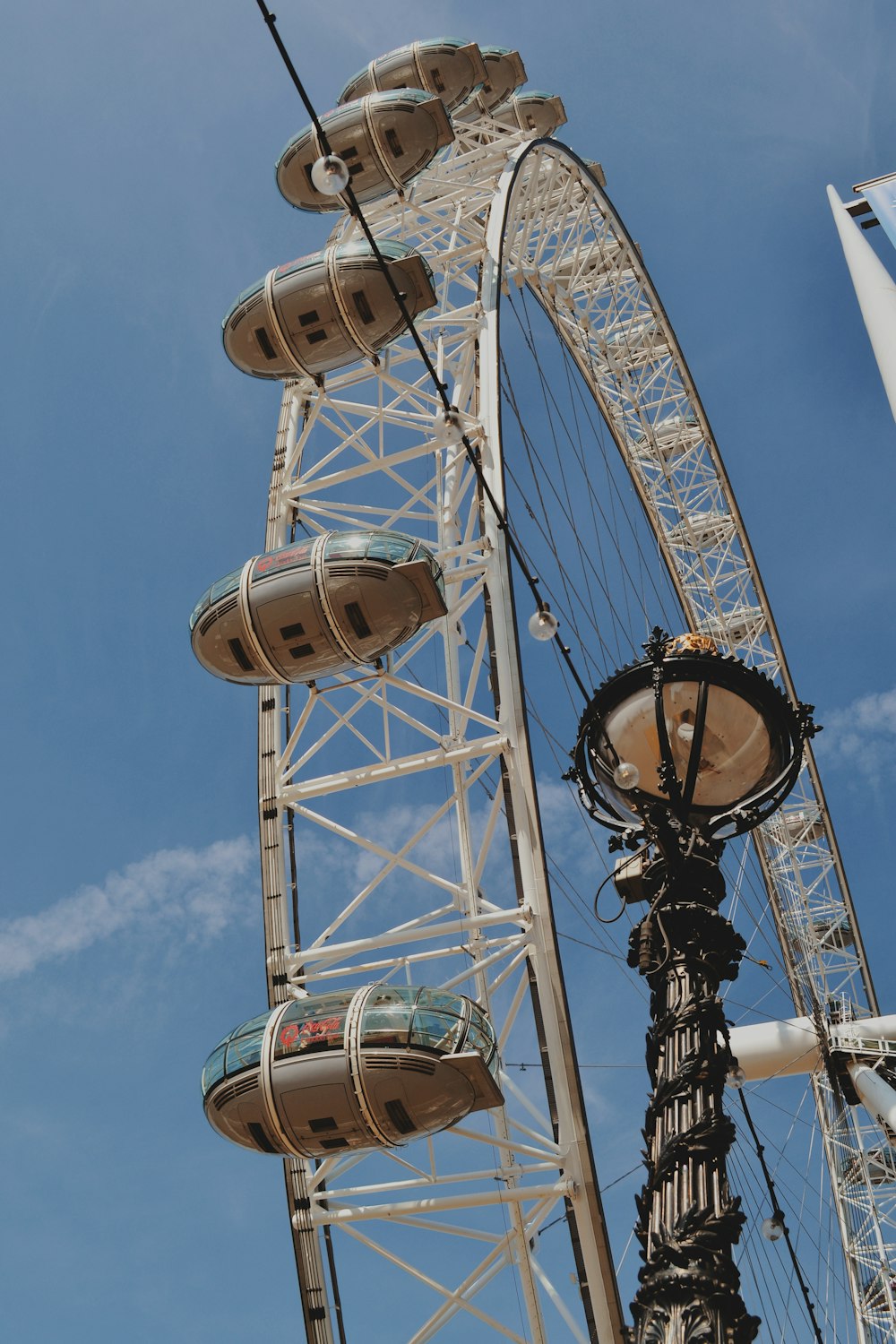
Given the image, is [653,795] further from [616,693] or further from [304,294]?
[304,294]

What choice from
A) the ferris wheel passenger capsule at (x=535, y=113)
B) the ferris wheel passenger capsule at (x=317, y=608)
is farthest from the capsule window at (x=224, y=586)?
the ferris wheel passenger capsule at (x=535, y=113)

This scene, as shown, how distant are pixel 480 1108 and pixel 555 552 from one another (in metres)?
12.0

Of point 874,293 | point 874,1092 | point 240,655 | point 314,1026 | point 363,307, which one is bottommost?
point 314,1026

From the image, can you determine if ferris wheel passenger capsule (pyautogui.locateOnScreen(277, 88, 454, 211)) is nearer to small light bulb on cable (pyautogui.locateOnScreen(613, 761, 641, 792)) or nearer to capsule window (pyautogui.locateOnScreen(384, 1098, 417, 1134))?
capsule window (pyautogui.locateOnScreen(384, 1098, 417, 1134))

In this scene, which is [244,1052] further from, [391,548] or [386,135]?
[386,135]

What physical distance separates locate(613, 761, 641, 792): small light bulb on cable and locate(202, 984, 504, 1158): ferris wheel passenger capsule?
7.72 metres

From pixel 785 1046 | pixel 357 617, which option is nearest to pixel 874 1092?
pixel 785 1046

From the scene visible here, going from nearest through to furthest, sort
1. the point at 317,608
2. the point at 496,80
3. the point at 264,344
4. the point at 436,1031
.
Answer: the point at 436,1031, the point at 317,608, the point at 264,344, the point at 496,80

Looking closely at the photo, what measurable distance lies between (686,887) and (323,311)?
15.1m

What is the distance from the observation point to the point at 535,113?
32.0 m

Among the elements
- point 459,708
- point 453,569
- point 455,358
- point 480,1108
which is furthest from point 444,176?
point 480,1108

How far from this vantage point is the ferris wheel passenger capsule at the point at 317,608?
16.5m

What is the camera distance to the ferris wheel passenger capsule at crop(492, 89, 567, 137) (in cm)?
3169

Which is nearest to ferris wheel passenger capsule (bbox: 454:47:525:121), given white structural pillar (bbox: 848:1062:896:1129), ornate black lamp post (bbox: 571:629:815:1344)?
white structural pillar (bbox: 848:1062:896:1129)
